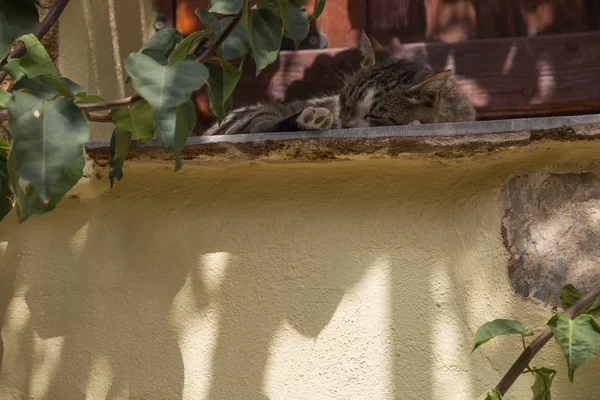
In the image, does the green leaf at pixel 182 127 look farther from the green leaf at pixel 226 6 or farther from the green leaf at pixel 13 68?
the green leaf at pixel 13 68

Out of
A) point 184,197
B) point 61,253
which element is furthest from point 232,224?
point 61,253

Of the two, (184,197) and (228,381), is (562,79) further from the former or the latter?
(228,381)

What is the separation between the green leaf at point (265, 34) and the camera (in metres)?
1.32

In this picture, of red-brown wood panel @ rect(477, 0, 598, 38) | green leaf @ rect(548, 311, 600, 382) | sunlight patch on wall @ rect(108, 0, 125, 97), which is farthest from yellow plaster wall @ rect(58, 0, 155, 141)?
green leaf @ rect(548, 311, 600, 382)

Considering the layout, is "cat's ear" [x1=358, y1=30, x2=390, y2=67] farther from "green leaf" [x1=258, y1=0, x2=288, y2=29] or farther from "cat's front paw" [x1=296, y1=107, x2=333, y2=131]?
"green leaf" [x1=258, y1=0, x2=288, y2=29]

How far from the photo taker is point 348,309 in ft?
5.17

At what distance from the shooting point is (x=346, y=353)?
5.08 ft

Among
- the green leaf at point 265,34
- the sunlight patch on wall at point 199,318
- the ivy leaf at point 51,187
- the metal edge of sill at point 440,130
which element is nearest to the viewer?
the ivy leaf at point 51,187

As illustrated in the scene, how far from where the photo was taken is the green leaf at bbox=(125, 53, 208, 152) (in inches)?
44.1

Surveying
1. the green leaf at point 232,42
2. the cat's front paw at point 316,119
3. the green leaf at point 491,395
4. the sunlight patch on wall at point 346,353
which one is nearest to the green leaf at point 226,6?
the green leaf at point 232,42

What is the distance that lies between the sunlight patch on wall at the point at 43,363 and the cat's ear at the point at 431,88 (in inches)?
52.0

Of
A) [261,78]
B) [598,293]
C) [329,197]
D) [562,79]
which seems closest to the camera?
[598,293]

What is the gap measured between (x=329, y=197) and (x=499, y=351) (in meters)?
0.49

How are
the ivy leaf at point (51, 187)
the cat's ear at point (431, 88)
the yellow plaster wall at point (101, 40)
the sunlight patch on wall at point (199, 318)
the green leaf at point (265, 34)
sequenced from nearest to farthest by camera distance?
the ivy leaf at point (51, 187), the green leaf at point (265, 34), the sunlight patch on wall at point (199, 318), the yellow plaster wall at point (101, 40), the cat's ear at point (431, 88)
